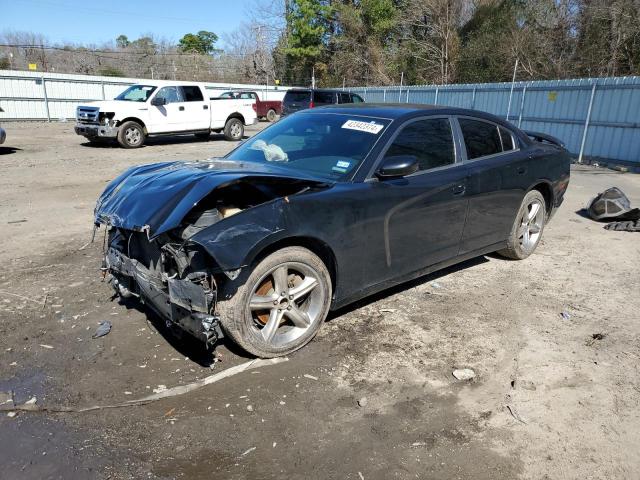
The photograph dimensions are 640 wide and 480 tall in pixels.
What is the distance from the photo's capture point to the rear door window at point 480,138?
4.62 m

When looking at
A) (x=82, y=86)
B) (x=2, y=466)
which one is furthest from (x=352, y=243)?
(x=82, y=86)

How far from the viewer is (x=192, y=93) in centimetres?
1655

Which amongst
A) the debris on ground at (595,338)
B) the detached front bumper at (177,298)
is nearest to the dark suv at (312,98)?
the debris on ground at (595,338)

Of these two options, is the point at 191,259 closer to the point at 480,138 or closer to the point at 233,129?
the point at 480,138

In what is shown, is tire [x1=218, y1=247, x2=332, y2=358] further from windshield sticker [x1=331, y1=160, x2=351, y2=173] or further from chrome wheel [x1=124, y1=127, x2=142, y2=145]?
chrome wheel [x1=124, y1=127, x2=142, y2=145]

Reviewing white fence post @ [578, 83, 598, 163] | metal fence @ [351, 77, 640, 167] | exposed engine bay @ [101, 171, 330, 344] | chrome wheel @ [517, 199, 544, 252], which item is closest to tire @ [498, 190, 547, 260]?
chrome wheel @ [517, 199, 544, 252]

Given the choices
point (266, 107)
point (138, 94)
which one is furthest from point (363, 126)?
point (266, 107)

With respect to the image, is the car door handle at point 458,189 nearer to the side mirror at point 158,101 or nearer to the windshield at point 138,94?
the side mirror at point 158,101

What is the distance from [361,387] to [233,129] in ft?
54.0

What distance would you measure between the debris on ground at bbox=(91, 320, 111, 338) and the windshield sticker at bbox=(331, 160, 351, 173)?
217 centimetres

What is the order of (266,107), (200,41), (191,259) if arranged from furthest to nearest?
(200,41) → (266,107) → (191,259)

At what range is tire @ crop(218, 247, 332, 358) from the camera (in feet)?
10.4

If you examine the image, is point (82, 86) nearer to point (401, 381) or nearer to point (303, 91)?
point (303, 91)

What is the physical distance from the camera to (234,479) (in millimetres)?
2406
